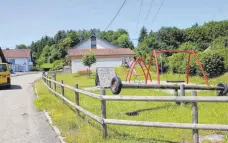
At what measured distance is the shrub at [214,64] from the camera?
2591 cm

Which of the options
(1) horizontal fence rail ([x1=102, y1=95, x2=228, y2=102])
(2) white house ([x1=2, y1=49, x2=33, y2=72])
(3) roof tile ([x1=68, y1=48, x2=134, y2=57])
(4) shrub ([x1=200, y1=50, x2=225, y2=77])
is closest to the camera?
(1) horizontal fence rail ([x1=102, y1=95, x2=228, y2=102])

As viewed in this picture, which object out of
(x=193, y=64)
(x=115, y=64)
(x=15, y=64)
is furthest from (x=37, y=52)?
(x=193, y=64)

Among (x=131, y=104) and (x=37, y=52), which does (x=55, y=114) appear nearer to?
(x=131, y=104)

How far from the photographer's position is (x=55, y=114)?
10547 millimetres

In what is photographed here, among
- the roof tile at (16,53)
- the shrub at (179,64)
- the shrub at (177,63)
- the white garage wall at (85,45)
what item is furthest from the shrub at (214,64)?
the roof tile at (16,53)

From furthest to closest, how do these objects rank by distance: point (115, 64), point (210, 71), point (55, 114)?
point (115, 64) → point (210, 71) → point (55, 114)

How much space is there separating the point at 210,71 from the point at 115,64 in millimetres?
38753

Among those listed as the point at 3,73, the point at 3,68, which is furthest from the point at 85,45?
the point at 3,73

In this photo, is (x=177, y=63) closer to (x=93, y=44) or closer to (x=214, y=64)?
(x=214, y=64)

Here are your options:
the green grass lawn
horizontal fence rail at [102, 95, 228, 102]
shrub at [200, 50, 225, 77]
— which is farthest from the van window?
horizontal fence rail at [102, 95, 228, 102]

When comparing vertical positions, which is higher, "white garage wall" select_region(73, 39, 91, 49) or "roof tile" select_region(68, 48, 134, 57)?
"white garage wall" select_region(73, 39, 91, 49)

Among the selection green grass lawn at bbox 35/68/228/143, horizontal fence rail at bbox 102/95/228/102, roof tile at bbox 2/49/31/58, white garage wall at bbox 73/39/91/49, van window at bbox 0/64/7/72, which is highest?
white garage wall at bbox 73/39/91/49

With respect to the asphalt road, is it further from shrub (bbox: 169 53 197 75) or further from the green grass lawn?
shrub (bbox: 169 53 197 75)

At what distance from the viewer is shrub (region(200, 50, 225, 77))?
25911 mm
